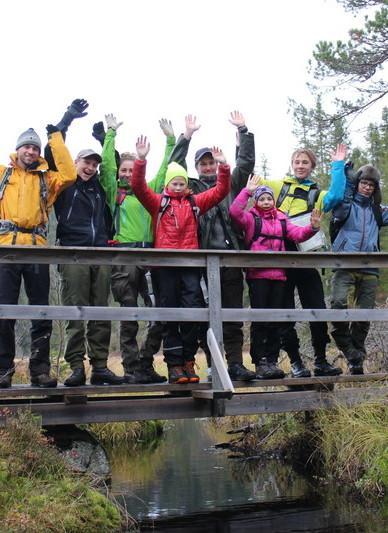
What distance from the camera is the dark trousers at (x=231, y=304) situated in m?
7.89

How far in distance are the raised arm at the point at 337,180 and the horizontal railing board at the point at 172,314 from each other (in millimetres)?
1212

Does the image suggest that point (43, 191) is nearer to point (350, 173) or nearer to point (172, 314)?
point (172, 314)

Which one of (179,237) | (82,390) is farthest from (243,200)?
(82,390)

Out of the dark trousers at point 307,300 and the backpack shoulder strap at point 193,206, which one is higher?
the backpack shoulder strap at point 193,206

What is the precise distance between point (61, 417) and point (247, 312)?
2.08 metres

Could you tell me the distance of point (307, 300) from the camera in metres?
8.20

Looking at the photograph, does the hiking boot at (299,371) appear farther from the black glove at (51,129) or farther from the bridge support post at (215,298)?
the black glove at (51,129)

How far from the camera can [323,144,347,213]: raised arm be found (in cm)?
797

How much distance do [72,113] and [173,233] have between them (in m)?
1.64

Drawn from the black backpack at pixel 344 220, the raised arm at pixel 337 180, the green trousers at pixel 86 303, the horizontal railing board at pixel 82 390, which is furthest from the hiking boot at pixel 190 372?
the black backpack at pixel 344 220

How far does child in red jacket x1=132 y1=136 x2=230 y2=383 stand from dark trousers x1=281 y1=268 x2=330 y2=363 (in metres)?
1.24

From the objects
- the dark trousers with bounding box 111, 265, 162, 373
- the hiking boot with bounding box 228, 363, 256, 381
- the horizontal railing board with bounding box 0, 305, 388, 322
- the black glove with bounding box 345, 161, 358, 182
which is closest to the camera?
the horizontal railing board with bounding box 0, 305, 388, 322

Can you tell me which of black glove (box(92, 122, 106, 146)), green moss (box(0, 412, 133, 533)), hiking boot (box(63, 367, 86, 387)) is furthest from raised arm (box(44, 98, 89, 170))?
green moss (box(0, 412, 133, 533))

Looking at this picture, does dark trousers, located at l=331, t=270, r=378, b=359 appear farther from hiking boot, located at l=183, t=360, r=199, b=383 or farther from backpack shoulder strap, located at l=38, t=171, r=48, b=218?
backpack shoulder strap, located at l=38, t=171, r=48, b=218
